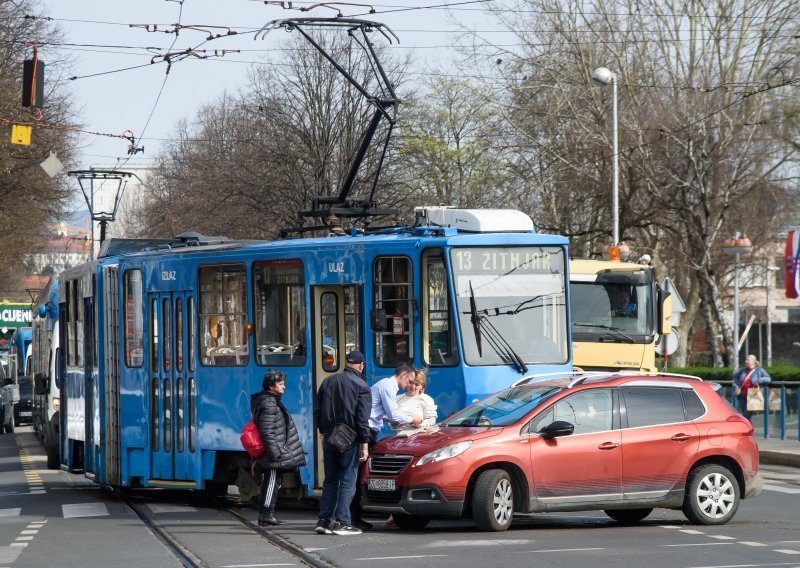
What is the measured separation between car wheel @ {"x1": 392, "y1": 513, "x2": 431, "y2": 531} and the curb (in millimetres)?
11087

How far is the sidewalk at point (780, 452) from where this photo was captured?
23.3 meters

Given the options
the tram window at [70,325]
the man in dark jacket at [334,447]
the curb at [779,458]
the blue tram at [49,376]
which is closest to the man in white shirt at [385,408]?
the man in dark jacket at [334,447]

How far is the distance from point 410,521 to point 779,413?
46.2ft

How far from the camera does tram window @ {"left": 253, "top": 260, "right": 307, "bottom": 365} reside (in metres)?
15.4

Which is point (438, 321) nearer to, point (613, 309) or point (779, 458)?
point (613, 309)

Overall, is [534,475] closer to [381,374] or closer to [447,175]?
[381,374]

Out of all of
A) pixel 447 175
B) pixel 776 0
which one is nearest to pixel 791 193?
pixel 776 0

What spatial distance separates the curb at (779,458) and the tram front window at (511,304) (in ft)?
31.3

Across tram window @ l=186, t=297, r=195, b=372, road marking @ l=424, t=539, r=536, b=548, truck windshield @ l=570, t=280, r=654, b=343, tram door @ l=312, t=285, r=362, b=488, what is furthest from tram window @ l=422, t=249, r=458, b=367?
truck windshield @ l=570, t=280, r=654, b=343

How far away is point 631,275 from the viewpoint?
25141mm

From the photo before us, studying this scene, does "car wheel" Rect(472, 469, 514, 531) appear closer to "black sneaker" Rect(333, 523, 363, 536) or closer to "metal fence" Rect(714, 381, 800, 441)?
"black sneaker" Rect(333, 523, 363, 536)

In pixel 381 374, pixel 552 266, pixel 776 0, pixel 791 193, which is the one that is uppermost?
pixel 776 0

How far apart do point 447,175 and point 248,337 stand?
3103 cm

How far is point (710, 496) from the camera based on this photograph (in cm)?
1354
